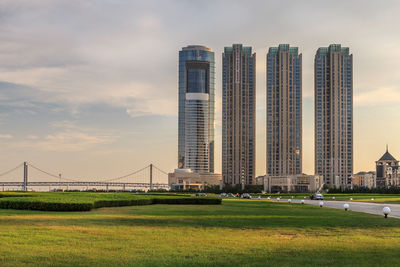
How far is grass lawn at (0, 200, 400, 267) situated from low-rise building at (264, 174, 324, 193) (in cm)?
15622

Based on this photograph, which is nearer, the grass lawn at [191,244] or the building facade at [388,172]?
the grass lawn at [191,244]

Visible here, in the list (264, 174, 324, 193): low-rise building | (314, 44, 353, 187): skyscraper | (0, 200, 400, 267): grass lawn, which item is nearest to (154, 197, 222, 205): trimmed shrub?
(0, 200, 400, 267): grass lawn

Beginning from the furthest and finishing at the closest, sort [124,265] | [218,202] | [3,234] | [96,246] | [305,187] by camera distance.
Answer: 1. [305,187]
2. [218,202]
3. [3,234]
4. [96,246]
5. [124,265]

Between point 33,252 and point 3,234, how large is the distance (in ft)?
13.9

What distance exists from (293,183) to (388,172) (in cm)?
4476

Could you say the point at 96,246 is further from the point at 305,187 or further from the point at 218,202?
the point at 305,187

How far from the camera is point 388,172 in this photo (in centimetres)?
19112

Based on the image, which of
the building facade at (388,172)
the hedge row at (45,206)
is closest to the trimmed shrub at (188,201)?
the hedge row at (45,206)

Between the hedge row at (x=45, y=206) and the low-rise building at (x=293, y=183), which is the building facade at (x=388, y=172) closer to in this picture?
the low-rise building at (x=293, y=183)

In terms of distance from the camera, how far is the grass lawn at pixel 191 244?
12711 millimetres

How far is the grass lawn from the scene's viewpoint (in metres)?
12.7

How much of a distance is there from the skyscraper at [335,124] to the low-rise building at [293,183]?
1712 cm

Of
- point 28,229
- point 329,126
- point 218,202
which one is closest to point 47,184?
point 329,126

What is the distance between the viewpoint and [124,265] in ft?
39.1
